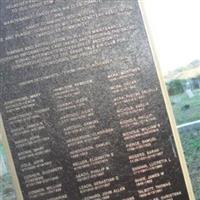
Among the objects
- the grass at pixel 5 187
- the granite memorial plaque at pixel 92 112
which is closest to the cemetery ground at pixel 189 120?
the granite memorial plaque at pixel 92 112

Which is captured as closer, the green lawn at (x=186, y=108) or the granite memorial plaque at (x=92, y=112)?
the granite memorial plaque at (x=92, y=112)

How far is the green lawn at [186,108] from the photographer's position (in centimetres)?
398

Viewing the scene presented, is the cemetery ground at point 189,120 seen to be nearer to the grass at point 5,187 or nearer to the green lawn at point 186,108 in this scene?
the green lawn at point 186,108

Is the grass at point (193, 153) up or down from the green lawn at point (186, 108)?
down

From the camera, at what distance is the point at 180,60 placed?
155 inches


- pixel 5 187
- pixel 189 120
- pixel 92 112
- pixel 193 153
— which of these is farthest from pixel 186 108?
pixel 5 187

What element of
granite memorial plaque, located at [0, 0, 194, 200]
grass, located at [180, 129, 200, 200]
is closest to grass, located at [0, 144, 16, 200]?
granite memorial plaque, located at [0, 0, 194, 200]

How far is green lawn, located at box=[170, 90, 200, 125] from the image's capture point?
398cm

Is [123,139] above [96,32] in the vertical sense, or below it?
below

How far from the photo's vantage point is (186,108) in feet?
13.1

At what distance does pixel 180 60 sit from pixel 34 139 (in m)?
1.61

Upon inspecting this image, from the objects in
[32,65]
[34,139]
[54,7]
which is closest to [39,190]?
[34,139]

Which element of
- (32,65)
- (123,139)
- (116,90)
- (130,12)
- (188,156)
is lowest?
(188,156)

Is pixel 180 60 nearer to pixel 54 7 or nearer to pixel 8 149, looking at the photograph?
pixel 54 7
